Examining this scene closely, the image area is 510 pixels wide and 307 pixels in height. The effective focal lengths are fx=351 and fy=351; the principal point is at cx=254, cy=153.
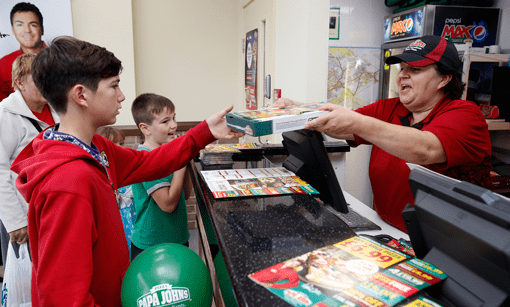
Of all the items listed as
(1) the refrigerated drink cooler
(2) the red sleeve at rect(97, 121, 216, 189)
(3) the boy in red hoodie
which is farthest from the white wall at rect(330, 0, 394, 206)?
(3) the boy in red hoodie

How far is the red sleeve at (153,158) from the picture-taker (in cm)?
158

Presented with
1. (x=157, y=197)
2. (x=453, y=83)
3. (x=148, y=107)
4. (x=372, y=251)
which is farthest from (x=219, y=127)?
(x=453, y=83)

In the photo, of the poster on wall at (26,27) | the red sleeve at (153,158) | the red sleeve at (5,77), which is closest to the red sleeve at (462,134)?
the red sleeve at (153,158)

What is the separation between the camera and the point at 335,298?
2.40 ft

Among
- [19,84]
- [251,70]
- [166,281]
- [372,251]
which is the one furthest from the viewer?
[251,70]

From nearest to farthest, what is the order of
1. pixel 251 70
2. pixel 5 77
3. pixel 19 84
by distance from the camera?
pixel 19 84, pixel 5 77, pixel 251 70

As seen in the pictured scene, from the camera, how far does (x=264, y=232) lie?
108 centimetres

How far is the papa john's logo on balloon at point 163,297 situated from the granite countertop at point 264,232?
0.20 meters

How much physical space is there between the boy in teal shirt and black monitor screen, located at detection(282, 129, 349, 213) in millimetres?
687

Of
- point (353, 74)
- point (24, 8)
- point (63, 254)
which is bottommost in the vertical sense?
point (63, 254)

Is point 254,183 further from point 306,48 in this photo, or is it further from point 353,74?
point 353,74

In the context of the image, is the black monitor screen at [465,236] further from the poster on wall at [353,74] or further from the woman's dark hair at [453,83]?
the poster on wall at [353,74]

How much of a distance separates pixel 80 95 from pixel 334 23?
340 centimetres

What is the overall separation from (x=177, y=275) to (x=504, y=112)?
11.5ft
